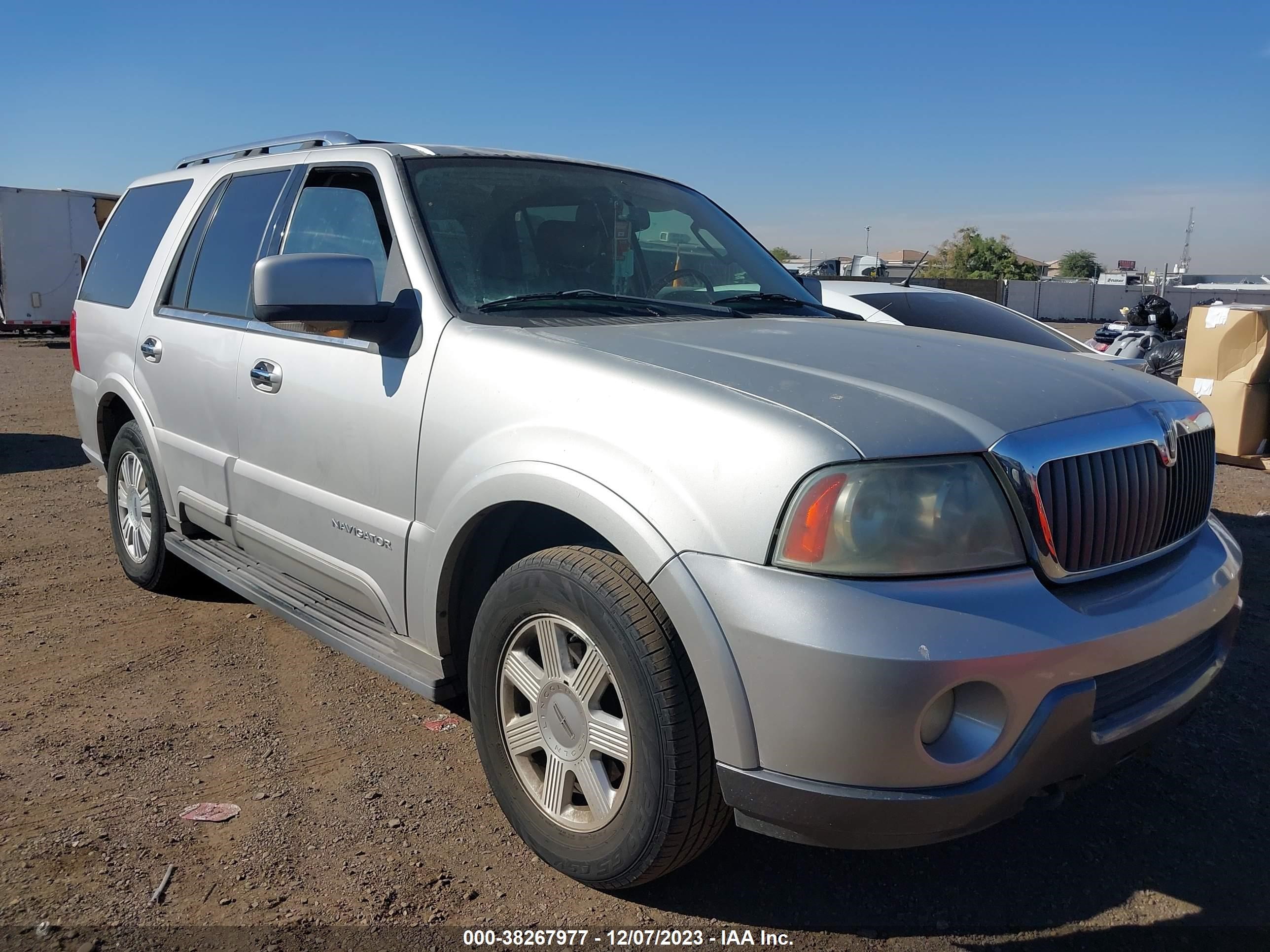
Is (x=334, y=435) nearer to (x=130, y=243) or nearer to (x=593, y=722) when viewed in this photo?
(x=593, y=722)

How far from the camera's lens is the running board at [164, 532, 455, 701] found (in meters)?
2.88

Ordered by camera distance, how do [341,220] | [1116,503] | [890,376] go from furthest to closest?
[341,220]
[890,376]
[1116,503]

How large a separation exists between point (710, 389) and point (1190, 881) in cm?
188

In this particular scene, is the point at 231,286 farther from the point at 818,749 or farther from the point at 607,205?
the point at 818,749

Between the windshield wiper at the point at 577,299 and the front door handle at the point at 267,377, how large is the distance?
88 cm

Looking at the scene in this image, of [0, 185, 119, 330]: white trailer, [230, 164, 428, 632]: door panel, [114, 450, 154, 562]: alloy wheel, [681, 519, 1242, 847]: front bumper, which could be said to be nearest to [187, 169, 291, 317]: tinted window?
[230, 164, 428, 632]: door panel

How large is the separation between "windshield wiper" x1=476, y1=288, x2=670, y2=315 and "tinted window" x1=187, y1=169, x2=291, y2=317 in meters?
1.26

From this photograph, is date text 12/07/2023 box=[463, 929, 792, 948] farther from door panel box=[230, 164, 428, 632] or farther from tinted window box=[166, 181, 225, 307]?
tinted window box=[166, 181, 225, 307]

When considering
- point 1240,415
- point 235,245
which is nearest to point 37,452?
point 235,245

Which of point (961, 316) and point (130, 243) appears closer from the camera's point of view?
point (130, 243)

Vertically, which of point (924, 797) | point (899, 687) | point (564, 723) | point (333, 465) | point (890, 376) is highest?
point (890, 376)

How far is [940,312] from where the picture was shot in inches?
298

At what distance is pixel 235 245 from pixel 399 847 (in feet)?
8.23

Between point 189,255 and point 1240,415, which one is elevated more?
point 189,255
